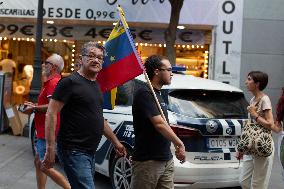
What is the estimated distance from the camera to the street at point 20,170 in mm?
6857

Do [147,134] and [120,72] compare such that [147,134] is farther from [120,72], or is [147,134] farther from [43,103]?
[43,103]

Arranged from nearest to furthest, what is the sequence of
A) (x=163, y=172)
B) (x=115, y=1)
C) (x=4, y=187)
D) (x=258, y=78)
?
(x=163, y=172)
(x=258, y=78)
(x=4, y=187)
(x=115, y=1)

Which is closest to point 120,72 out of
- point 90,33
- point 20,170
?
point 20,170

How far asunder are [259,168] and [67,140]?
2454 millimetres

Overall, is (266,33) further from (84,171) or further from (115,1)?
(84,171)

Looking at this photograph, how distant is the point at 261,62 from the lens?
14.7 metres

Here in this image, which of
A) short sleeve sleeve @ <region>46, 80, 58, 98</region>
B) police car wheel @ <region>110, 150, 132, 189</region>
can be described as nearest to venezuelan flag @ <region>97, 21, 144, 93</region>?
short sleeve sleeve @ <region>46, 80, 58, 98</region>

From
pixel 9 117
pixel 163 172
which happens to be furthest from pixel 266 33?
pixel 163 172

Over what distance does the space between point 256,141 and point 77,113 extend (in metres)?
2.26

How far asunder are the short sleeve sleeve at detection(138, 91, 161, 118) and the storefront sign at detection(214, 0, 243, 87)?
1055cm

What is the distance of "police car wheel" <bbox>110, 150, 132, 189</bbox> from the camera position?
19.9 feet

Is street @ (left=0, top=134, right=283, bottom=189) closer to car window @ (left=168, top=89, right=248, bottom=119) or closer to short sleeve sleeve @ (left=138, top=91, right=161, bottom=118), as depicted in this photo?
car window @ (left=168, top=89, right=248, bottom=119)

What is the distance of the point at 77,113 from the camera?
4043mm

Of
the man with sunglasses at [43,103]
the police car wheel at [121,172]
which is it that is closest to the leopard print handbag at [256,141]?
the police car wheel at [121,172]
